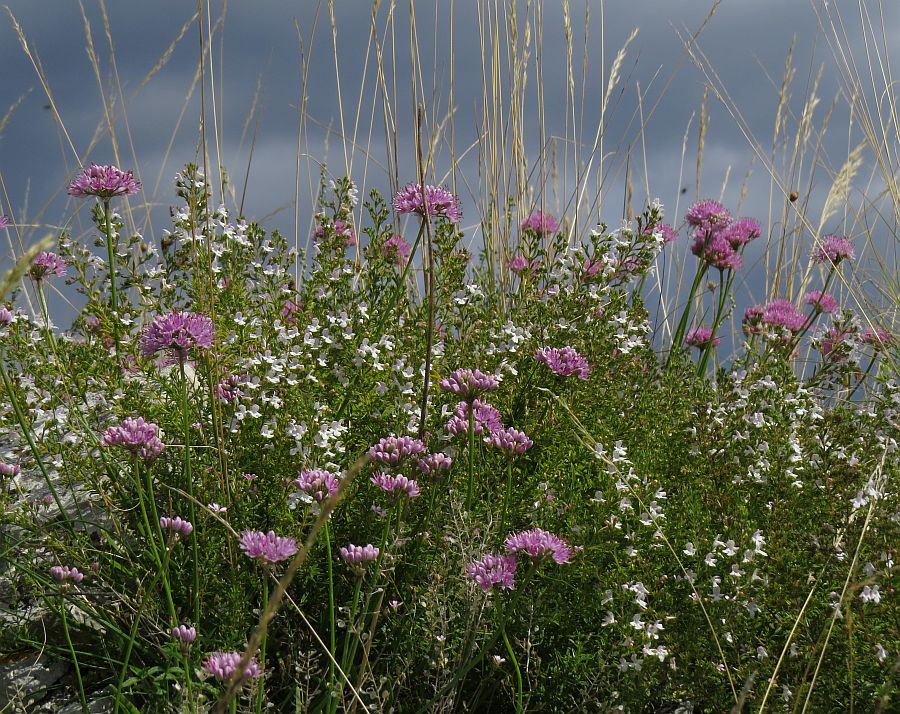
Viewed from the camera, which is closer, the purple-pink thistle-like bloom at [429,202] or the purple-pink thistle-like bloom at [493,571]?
the purple-pink thistle-like bloom at [493,571]

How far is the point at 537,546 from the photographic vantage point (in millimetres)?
1643

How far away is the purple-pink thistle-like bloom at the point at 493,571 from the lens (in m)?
1.67

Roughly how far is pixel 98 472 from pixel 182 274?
2.30 ft

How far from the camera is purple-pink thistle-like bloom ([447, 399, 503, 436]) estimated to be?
1906 millimetres

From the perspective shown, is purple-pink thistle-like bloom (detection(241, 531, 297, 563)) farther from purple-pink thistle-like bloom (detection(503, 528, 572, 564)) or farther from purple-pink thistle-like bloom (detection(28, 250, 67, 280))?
purple-pink thistle-like bloom (detection(28, 250, 67, 280))

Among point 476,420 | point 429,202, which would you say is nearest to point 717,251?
point 429,202

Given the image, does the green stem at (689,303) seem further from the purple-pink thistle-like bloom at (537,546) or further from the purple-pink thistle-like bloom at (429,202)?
the purple-pink thistle-like bloom at (537,546)

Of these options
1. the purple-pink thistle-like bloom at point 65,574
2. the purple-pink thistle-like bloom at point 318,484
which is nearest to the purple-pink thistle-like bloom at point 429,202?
the purple-pink thistle-like bloom at point 318,484

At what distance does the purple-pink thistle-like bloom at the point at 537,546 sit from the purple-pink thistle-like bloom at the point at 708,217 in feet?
7.90

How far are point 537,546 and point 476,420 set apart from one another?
0.37 meters

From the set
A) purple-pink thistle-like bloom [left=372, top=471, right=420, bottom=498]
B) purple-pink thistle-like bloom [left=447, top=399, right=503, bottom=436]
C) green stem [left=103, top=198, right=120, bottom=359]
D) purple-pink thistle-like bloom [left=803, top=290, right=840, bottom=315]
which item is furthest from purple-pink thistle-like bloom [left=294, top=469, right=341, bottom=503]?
purple-pink thistle-like bloom [left=803, top=290, right=840, bottom=315]

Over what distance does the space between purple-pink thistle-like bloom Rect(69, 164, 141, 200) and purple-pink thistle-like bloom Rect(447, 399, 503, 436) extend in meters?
1.31

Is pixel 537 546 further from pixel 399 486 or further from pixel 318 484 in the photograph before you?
pixel 318 484

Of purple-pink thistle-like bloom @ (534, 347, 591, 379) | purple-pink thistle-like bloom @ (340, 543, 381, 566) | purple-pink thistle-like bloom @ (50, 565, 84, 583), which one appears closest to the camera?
purple-pink thistle-like bloom @ (340, 543, 381, 566)
